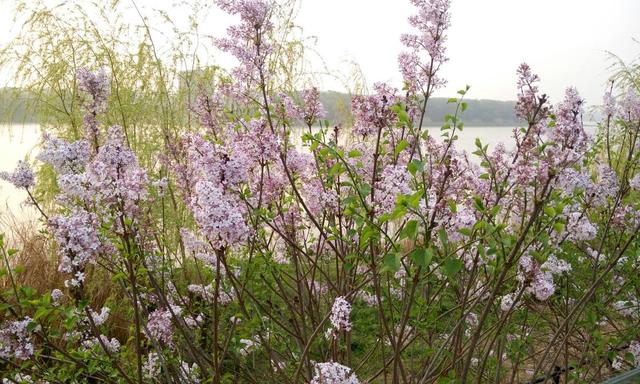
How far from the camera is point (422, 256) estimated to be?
65.4 inches

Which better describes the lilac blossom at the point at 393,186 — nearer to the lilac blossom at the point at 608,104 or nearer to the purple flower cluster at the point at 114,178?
the purple flower cluster at the point at 114,178

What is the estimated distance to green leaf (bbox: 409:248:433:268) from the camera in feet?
5.28

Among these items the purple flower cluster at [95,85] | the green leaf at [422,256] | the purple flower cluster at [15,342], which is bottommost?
the purple flower cluster at [15,342]

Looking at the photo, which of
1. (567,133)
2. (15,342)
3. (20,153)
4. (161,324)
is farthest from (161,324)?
(20,153)

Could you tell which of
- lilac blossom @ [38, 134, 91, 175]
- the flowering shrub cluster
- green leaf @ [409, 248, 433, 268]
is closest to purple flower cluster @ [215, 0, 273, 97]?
the flowering shrub cluster

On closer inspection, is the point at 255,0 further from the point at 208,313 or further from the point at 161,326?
the point at 208,313

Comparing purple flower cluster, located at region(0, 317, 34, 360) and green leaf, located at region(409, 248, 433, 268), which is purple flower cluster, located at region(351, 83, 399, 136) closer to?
green leaf, located at region(409, 248, 433, 268)

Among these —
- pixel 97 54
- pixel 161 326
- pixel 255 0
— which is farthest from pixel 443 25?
pixel 97 54

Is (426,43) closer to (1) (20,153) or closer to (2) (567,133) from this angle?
(2) (567,133)

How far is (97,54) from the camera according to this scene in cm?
611

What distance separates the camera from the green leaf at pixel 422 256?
161 centimetres

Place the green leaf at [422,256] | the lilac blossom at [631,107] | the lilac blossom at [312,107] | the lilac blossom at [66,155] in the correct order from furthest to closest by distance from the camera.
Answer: the lilac blossom at [631,107]
the lilac blossom at [312,107]
the lilac blossom at [66,155]
the green leaf at [422,256]

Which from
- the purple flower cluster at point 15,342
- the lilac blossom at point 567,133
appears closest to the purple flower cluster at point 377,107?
the lilac blossom at point 567,133

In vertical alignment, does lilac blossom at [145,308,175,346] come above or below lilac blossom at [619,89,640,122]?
below
